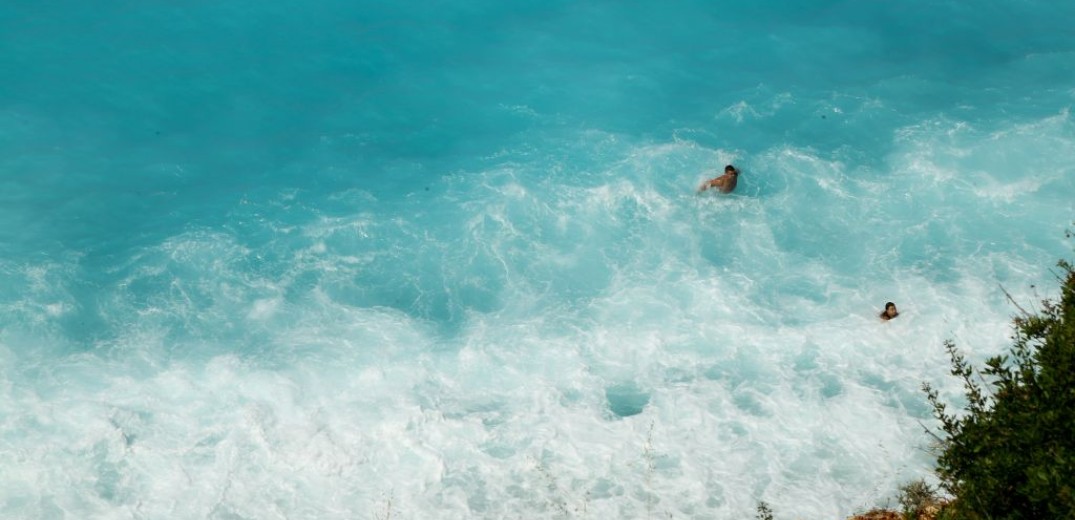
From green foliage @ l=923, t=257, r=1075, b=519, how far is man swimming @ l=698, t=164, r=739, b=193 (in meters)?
9.75

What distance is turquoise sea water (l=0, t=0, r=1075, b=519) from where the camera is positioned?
543 inches

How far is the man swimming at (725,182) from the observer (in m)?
18.2

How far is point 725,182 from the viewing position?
18.3 m

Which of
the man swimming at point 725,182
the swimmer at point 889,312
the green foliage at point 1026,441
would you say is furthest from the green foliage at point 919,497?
the man swimming at point 725,182

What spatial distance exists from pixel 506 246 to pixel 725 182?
394 centimetres

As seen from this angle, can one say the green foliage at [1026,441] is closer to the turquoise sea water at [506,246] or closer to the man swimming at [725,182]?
→ the turquoise sea water at [506,246]

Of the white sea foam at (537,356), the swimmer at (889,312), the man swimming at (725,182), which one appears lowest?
the white sea foam at (537,356)

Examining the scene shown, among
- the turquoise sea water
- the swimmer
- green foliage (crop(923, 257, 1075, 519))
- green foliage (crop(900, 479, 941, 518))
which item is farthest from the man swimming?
green foliage (crop(923, 257, 1075, 519))

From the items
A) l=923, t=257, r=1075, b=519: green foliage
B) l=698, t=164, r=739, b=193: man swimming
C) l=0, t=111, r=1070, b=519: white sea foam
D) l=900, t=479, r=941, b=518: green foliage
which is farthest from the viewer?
l=698, t=164, r=739, b=193: man swimming

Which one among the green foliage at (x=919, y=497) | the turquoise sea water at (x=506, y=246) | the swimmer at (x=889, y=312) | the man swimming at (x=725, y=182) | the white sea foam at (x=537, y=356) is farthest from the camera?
the man swimming at (x=725, y=182)

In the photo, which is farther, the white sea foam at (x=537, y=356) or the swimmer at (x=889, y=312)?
the swimmer at (x=889, y=312)

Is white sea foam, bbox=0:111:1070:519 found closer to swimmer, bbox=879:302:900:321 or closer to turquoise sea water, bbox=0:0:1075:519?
turquoise sea water, bbox=0:0:1075:519

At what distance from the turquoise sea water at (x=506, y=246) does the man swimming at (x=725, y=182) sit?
0.33 meters

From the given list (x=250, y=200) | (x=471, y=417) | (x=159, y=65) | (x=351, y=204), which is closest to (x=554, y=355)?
(x=471, y=417)
